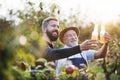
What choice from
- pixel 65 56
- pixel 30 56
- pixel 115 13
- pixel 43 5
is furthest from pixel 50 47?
pixel 30 56

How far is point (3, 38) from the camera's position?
0.68 metres

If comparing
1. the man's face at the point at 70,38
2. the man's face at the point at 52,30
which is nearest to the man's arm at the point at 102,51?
the man's face at the point at 70,38

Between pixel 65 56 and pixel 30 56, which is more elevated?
pixel 30 56

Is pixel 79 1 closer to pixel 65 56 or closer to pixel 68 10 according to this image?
pixel 68 10

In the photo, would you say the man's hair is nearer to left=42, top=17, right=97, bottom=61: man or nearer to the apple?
left=42, top=17, right=97, bottom=61: man

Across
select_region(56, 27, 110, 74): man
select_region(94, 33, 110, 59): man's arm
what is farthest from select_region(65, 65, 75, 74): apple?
select_region(94, 33, 110, 59): man's arm

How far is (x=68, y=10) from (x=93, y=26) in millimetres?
326

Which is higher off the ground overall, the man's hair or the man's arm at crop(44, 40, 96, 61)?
the man's hair

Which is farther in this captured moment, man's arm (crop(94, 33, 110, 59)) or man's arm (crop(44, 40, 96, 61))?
man's arm (crop(94, 33, 110, 59))

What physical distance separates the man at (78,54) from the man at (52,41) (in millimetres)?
43

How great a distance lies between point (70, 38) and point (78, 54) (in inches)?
8.0

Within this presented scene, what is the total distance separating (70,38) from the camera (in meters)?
4.11

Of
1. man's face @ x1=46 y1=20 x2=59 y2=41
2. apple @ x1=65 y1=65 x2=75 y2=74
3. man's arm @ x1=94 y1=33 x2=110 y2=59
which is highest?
man's face @ x1=46 y1=20 x2=59 y2=41

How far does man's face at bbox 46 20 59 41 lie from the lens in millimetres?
4027
